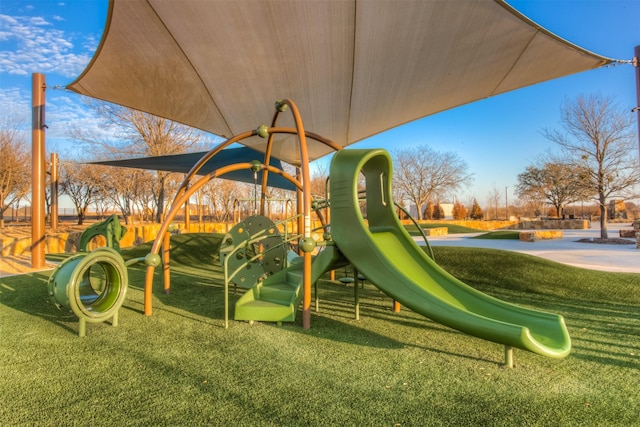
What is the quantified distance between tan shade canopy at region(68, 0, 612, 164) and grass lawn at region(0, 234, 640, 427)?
4115mm

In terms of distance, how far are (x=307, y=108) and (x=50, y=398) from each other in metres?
7.39

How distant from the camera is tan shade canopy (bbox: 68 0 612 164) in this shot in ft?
17.2

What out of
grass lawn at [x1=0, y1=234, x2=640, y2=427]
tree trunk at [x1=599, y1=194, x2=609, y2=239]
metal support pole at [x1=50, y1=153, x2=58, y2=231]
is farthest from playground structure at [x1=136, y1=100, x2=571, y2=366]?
tree trunk at [x1=599, y1=194, x2=609, y2=239]

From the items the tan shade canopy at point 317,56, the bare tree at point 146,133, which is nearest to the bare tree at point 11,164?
the bare tree at point 146,133

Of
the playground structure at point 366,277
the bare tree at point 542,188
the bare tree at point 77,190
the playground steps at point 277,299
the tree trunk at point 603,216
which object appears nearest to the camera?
the playground structure at point 366,277

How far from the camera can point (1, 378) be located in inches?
114

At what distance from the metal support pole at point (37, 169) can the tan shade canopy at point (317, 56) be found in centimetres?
260

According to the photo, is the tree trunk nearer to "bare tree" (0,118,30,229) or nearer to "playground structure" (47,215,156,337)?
"playground structure" (47,215,156,337)

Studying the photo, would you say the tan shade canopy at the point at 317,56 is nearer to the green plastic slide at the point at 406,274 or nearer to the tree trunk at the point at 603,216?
the green plastic slide at the point at 406,274

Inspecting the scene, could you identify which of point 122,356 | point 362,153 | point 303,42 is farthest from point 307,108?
point 122,356

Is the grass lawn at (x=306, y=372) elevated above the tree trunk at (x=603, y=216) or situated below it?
below

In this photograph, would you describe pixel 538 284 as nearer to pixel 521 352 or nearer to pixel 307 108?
pixel 521 352

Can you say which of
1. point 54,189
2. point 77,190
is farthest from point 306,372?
point 77,190

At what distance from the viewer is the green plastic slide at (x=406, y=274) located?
2.91 metres
